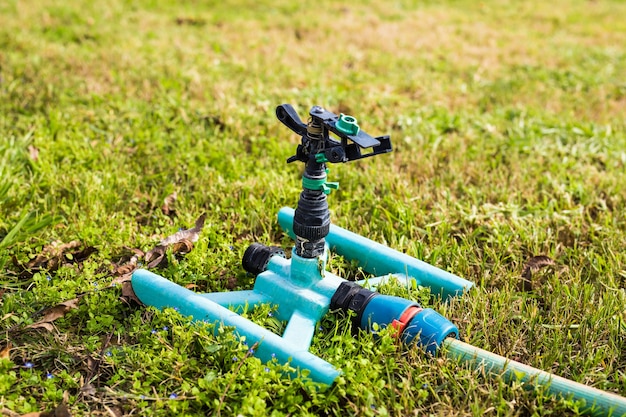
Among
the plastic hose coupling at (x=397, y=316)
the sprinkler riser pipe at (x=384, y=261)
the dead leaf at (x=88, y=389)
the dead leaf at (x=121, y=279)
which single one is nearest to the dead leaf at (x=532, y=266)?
the sprinkler riser pipe at (x=384, y=261)

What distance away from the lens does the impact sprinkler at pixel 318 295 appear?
2270 mm

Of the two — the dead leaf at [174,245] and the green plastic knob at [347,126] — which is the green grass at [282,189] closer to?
the dead leaf at [174,245]

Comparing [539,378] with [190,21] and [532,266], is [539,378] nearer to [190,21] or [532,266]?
[532,266]

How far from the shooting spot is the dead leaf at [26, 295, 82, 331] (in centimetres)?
254

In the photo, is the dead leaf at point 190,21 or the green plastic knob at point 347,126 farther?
the dead leaf at point 190,21

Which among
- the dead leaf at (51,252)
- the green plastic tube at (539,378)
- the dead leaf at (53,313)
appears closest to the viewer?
the green plastic tube at (539,378)

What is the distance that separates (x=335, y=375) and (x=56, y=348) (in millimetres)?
1111

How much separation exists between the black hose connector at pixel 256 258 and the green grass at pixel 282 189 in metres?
0.11

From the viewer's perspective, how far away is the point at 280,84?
5387 mm

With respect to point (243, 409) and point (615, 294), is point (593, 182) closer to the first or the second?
point (615, 294)

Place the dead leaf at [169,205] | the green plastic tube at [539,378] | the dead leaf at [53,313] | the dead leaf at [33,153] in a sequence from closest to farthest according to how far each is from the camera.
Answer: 1. the green plastic tube at [539,378]
2. the dead leaf at [53,313]
3. the dead leaf at [169,205]
4. the dead leaf at [33,153]

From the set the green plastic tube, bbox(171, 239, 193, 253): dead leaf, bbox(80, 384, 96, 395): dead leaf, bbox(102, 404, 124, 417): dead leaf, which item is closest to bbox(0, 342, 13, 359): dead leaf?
bbox(80, 384, 96, 395): dead leaf

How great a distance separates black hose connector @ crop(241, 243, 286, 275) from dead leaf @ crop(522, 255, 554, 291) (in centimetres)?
119

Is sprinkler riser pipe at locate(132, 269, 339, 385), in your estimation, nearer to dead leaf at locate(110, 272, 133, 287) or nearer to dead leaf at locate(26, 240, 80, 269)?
dead leaf at locate(110, 272, 133, 287)
